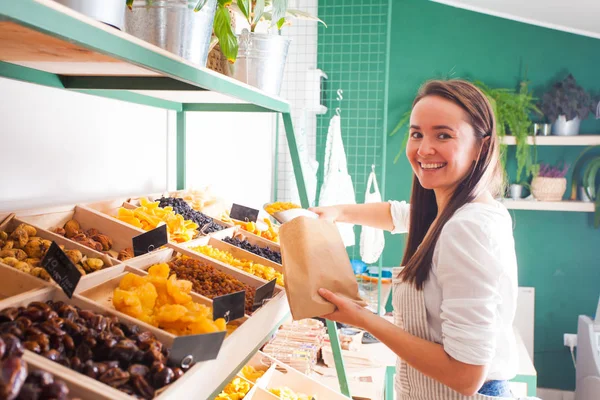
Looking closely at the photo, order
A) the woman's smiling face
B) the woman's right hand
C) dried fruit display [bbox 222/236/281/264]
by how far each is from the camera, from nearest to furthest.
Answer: the woman's smiling face → dried fruit display [bbox 222/236/281/264] → the woman's right hand

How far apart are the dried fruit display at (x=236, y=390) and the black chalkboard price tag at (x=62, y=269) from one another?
94cm

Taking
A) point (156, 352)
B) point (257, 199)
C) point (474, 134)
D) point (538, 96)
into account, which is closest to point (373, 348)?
point (257, 199)

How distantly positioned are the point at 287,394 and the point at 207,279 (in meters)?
0.83

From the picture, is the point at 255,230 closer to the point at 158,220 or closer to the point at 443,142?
the point at 158,220

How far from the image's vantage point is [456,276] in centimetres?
141

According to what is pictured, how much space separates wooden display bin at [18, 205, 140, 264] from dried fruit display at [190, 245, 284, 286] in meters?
0.21

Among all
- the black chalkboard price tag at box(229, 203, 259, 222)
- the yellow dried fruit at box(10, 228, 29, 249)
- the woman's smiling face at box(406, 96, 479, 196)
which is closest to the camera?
the yellow dried fruit at box(10, 228, 29, 249)

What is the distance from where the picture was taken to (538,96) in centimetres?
477

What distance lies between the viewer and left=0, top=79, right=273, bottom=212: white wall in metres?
1.56

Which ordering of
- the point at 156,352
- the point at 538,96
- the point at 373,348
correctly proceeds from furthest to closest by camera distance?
the point at 538,96 → the point at 373,348 → the point at 156,352

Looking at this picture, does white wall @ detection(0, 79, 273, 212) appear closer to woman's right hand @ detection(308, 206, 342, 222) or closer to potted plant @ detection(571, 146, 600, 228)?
woman's right hand @ detection(308, 206, 342, 222)

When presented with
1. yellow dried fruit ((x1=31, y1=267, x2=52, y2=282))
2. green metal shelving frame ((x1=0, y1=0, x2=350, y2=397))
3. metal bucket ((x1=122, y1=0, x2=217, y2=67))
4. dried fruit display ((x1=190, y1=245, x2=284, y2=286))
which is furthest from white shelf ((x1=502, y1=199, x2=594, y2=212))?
yellow dried fruit ((x1=31, y1=267, x2=52, y2=282))

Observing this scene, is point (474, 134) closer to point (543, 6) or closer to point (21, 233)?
point (21, 233)

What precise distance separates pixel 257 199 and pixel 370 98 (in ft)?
5.48
